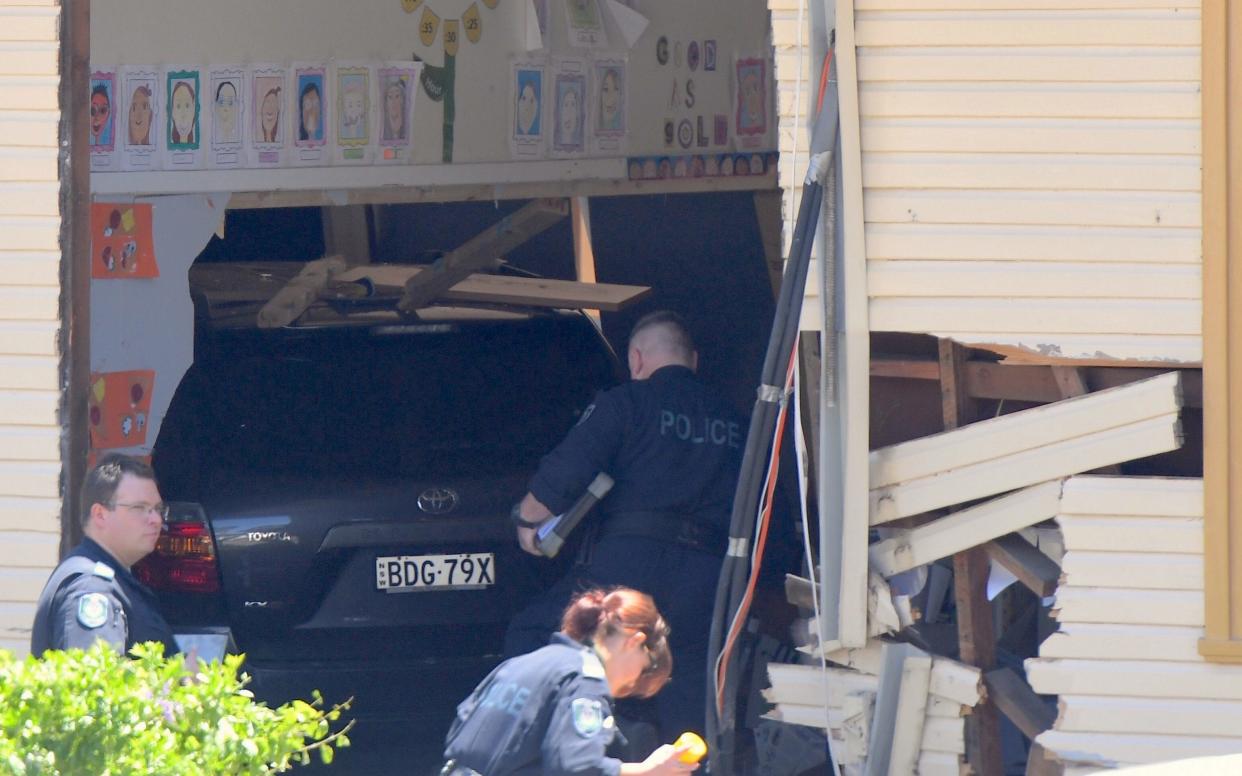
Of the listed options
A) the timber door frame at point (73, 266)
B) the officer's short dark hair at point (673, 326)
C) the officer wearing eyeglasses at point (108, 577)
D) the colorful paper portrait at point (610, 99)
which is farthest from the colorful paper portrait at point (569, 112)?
the officer wearing eyeglasses at point (108, 577)

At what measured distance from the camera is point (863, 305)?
441 cm

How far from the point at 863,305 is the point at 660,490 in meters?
1.25

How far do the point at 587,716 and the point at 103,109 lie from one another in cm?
408

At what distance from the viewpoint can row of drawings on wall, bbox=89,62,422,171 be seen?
6777 mm

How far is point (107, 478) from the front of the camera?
14.0 feet

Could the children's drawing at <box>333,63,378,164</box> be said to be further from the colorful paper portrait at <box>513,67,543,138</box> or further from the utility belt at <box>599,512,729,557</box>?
the utility belt at <box>599,512,729,557</box>

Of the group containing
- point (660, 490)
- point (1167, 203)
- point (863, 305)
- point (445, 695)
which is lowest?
point (445, 695)

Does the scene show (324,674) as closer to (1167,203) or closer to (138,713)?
(138,713)

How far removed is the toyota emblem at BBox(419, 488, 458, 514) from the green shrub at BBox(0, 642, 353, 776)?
6.86 ft

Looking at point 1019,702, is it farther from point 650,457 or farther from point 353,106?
point 353,106

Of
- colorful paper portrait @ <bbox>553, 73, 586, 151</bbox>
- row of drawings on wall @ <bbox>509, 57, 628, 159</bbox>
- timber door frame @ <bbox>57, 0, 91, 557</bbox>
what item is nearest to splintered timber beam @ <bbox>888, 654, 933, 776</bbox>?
timber door frame @ <bbox>57, 0, 91, 557</bbox>

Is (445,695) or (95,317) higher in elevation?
(95,317)

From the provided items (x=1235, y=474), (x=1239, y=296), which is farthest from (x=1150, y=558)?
(x=1239, y=296)

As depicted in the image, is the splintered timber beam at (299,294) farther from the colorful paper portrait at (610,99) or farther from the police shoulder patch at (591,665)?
the police shoulder patch at (591,665)
